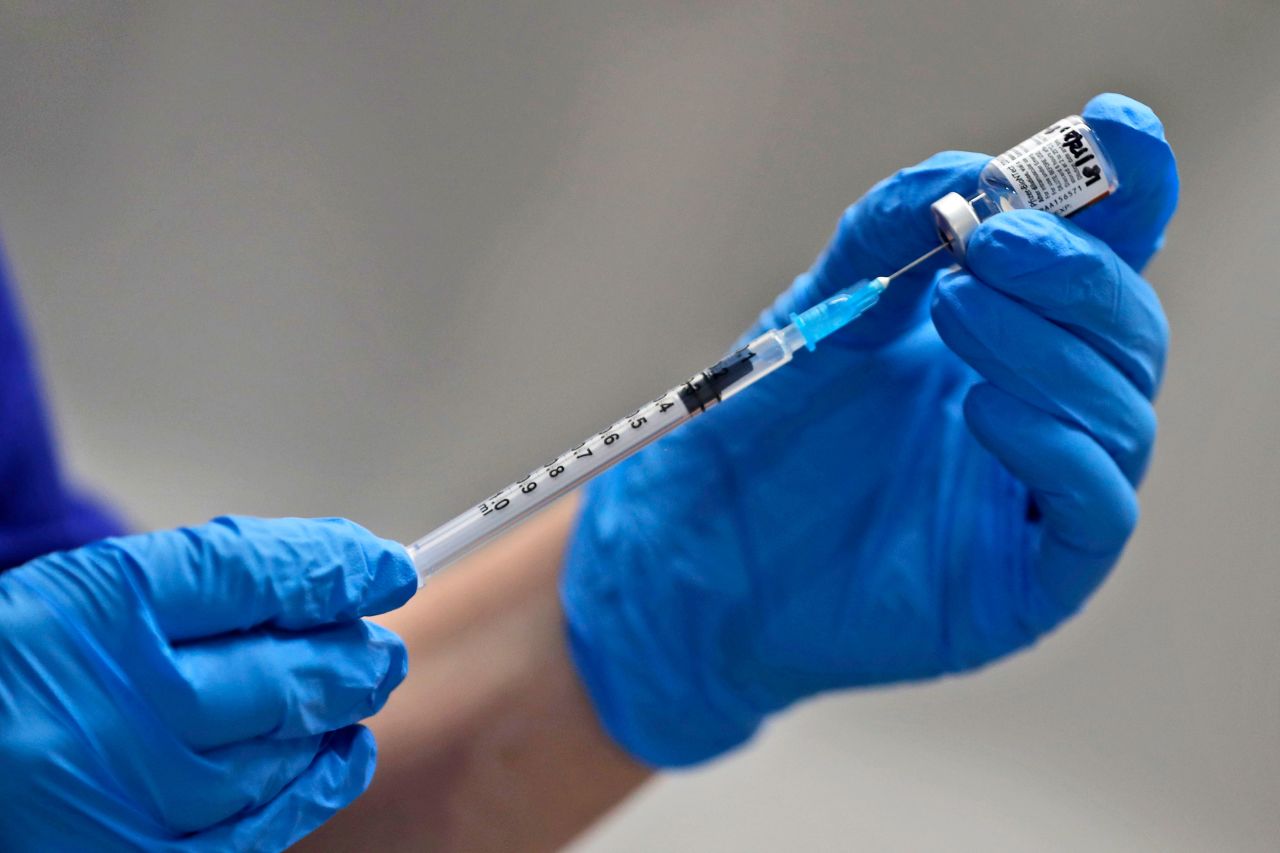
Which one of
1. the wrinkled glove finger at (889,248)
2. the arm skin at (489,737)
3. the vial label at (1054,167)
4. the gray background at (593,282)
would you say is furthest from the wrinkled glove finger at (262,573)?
the gray background at (593,282)

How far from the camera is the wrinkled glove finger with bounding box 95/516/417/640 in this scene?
835 millimetres

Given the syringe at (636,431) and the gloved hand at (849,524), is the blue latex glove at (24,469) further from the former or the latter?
the gloved hand at (849,524)

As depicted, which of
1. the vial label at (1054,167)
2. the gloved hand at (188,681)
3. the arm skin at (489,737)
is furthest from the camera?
the arm skin at (489,737)

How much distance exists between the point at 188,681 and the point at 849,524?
2.32 feet

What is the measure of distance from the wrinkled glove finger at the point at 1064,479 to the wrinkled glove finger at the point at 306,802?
64cm

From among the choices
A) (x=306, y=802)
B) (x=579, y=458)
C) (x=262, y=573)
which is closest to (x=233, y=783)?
(x=306, y=802)

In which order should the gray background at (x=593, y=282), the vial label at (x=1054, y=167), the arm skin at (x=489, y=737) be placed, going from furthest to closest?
the gray background at (x=593, y=282) → the arm skin at (x=489, y=737) → the vial label at (x=1054, y=167)

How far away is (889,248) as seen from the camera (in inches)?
41.3

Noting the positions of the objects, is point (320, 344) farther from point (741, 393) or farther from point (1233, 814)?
point (1233, 814)

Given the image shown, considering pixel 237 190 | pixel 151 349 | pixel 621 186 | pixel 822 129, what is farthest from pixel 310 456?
pixel 822 129

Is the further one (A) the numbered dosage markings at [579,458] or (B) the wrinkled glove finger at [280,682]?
(A) the numbered dosage markings at [579,458]

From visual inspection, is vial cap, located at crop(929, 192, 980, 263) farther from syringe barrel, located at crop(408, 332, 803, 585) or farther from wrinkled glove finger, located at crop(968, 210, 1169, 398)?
syringe barrel, located at crop(408, 332, 803, 585)

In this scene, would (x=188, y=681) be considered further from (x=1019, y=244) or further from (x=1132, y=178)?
(x=1132, y=178)

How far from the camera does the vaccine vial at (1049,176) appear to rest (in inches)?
35.9
